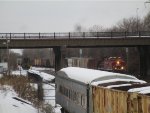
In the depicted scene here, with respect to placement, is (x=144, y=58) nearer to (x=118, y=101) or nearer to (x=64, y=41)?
(x=64, y=41)

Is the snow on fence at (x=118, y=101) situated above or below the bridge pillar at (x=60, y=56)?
above

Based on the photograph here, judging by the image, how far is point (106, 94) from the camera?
1466cm

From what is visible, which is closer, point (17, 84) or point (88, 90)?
point (88, 90)

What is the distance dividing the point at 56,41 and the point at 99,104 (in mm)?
46650

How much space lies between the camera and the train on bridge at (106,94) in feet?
38.1

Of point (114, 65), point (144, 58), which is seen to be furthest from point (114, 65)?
point (144, 58)

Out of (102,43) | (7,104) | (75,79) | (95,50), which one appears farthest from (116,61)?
(95,50)

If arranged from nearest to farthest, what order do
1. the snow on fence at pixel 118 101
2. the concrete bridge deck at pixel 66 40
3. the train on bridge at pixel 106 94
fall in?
the snow on fence at pixel 118 101
the train on bridge at pixel 106 94
the concrete bridge deck at pixel 66 40

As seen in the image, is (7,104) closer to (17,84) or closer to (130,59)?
(17,84)

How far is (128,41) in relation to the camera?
6259 cm

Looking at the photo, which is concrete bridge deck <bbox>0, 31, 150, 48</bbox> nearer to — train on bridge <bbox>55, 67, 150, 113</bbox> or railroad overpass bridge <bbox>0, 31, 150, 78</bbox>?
railroad overpass bridge <bbox>0, 31, 150, 78</bbox>

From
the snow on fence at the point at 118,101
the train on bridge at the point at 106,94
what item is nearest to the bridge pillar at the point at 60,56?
the train on bridge at the point at 106,94

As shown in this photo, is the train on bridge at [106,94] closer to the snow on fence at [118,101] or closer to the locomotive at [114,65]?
the snow on fence at [118,101]

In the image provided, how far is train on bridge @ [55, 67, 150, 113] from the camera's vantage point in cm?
1160
